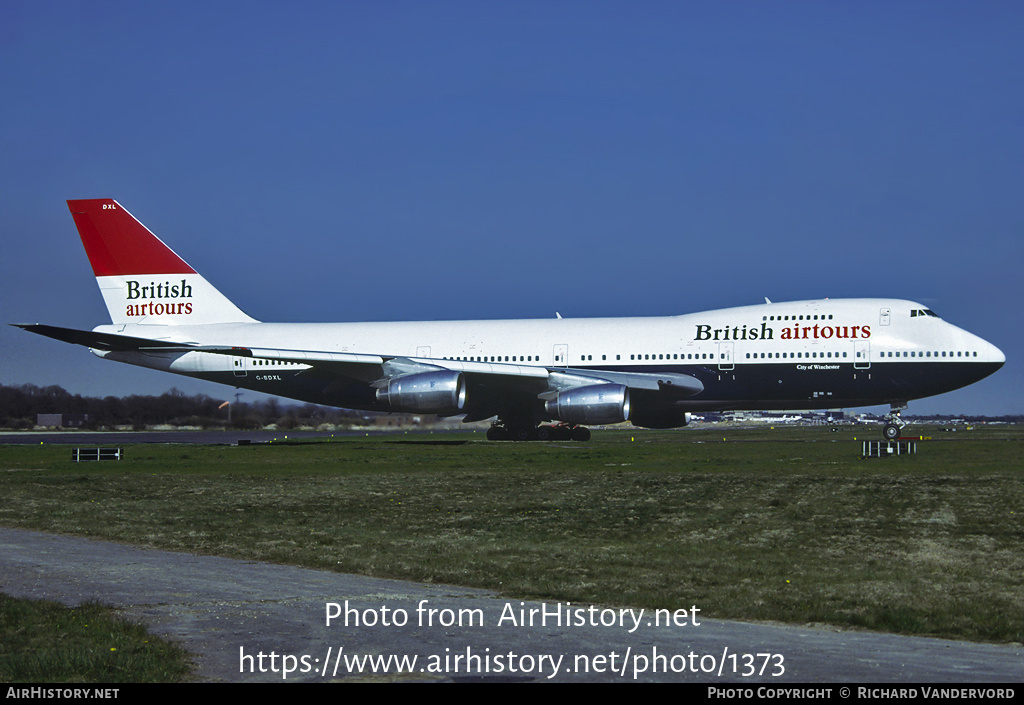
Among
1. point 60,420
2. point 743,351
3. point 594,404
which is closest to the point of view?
point 594,404

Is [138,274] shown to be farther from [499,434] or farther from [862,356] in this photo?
[862,356]

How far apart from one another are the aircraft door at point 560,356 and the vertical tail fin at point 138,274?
14.9 metres

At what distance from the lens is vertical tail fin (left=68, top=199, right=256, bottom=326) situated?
4644 centimetres

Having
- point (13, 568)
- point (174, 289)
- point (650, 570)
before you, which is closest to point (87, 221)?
point (174, 289)

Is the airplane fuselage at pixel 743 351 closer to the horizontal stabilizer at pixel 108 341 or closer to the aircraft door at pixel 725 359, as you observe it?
the aircraft door at pixel 725 359

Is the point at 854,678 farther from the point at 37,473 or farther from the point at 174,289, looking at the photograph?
the point at 174,289

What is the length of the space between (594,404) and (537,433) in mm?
6500

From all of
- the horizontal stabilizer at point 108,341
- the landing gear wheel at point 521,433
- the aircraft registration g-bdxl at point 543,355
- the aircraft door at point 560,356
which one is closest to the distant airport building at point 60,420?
the aircraft registration g-bdxl at point 543,355

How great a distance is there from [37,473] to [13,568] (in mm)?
16646

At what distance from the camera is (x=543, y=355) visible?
139 feet

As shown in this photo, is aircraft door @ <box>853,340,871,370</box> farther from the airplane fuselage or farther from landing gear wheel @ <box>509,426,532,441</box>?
landing gear wheel @ <box>509,426,532,441</box>

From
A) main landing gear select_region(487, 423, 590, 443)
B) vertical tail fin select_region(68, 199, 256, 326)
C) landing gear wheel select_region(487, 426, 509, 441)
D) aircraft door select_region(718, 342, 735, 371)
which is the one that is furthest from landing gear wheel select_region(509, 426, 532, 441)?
vertical tail fin select_region(68, 199, 256, 326)

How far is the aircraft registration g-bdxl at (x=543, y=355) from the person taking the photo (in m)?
38.5

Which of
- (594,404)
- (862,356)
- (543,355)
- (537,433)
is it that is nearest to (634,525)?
(594,404)
